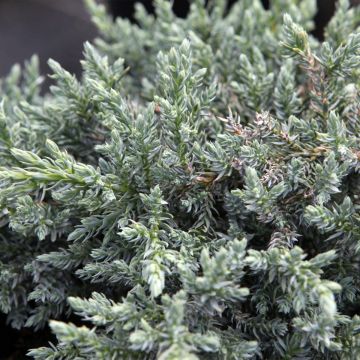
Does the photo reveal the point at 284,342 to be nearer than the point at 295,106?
Yes

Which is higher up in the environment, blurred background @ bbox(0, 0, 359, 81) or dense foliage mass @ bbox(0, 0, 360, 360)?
blurred background @ bbox(0, 0, 359, 81)

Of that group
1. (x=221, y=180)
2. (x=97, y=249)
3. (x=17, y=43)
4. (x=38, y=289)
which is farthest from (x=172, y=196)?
(x=17, y=43)

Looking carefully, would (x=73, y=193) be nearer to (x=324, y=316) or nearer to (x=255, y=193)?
(x=255, y=193)

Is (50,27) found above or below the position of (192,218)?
above

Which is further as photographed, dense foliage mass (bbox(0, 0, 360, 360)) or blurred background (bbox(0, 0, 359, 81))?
blurred background (bbox(0, 0, 359, 81))

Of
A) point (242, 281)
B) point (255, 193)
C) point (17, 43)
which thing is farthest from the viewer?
point (17, 43)

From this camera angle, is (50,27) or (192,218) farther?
(50,27)
